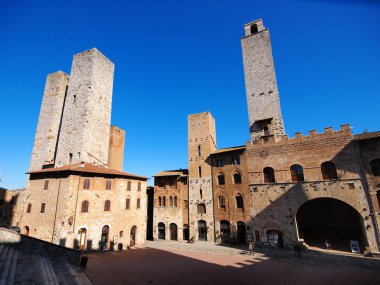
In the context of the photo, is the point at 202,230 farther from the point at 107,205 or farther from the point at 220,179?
the point at 107,205

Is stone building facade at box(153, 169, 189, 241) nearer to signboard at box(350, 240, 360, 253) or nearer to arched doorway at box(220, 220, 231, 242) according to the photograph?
arched doorway at box(220, 220, 231, 242)

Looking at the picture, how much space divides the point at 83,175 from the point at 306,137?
2525 cm

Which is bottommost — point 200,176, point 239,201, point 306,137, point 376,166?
point 239,201

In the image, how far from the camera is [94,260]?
1759cm

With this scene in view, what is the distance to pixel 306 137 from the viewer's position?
23.6 metres

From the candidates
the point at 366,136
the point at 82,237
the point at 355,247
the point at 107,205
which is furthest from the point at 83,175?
the point at 366,136

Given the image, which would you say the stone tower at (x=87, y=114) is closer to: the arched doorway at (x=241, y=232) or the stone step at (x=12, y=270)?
the stone step at (x=12, y=270)

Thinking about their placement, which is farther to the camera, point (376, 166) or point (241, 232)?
point (241, 232)

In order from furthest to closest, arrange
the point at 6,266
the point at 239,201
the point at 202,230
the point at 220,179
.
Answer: the point at 220,179, the point at 202,230, the point at 239,201, the point at 6,266

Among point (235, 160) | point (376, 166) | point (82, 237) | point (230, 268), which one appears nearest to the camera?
point (230, 268)

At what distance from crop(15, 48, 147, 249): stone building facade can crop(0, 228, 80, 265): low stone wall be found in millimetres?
4312

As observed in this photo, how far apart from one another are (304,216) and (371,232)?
341 inches

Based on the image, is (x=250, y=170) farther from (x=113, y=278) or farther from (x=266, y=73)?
(x=113, y=278)

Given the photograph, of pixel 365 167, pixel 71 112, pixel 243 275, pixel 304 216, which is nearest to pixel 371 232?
pixel 365 167
